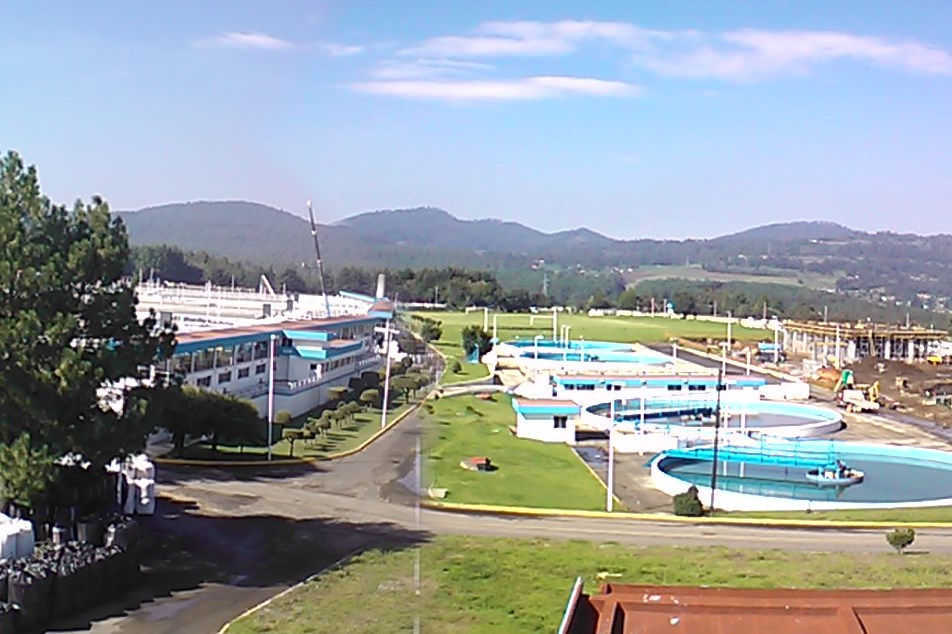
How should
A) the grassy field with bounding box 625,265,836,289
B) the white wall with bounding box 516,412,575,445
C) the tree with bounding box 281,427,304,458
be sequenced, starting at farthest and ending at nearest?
the grassy field with bounding box 625,265,836,289 → the white wall with bounding box 516,412,575,445 → the tree with bounding box 281,427,304,458

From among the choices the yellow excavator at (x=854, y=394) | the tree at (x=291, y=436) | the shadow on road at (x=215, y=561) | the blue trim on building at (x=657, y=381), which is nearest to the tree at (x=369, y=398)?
the tree at (x=291, y=436)

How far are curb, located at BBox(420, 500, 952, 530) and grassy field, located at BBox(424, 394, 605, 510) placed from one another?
0.71 meters

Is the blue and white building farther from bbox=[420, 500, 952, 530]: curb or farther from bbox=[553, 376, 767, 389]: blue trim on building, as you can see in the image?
bbox=[420, 500, 952, 530]: curb

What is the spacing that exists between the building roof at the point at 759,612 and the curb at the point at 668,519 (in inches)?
394

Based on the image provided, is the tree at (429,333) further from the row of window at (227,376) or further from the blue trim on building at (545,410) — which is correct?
the blue trim on building at (545,410)

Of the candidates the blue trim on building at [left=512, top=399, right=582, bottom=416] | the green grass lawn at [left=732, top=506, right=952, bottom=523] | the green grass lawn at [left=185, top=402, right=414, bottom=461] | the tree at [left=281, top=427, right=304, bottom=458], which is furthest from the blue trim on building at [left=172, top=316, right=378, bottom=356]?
the green grass lawn at [left=732, top=506, right=952, bottom=523]

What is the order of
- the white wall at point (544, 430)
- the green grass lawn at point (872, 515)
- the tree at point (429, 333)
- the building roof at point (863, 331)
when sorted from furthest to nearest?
the building roof at point (863, 331)
the tree at point (429, 333)
the white wall at point (544, 430)
the green grass lawn at point (872, 515)

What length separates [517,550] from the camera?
→ 45.1ft

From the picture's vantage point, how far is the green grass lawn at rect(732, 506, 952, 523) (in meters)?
18.4

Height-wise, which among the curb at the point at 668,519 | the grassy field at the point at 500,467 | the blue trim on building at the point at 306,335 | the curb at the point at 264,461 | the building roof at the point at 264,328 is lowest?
the grassy field at the point at 500,467

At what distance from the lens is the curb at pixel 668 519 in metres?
17.3

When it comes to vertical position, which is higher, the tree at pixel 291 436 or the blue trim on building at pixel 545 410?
the blue trim on building at pixel 545 410

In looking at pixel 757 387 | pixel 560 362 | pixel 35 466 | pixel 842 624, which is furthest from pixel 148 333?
pixel 560 362

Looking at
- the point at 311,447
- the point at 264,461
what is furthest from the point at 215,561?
the point at 311,447
